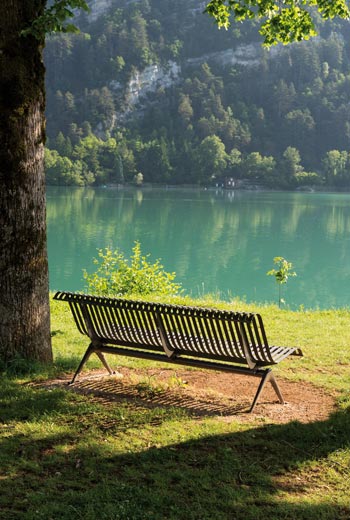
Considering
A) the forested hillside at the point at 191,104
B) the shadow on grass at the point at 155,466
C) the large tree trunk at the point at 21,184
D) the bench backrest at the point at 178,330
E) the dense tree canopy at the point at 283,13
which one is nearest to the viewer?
the shadow on grass at the point at 155,466

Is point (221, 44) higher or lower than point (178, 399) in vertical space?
higher

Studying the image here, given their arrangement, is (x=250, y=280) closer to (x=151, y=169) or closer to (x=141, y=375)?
(x=141, y=375)

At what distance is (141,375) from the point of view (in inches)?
247

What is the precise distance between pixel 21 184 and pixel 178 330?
6.08ft

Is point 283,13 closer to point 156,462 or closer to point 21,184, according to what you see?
point 21,184

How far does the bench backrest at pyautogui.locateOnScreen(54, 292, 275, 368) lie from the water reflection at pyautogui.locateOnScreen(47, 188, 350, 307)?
1368 cm

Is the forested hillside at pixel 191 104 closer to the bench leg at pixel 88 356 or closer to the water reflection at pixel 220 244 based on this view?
the water reflection at pixel 220 244

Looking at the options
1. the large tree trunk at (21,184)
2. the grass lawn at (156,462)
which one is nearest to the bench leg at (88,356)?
the grass lawn at (156,462)

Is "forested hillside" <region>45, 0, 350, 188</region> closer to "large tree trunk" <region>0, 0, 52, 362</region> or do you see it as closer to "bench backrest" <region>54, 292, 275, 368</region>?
"large tree trunk" <region>0, 0, 52, 362</region>

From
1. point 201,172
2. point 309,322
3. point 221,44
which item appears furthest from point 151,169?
point 309,322

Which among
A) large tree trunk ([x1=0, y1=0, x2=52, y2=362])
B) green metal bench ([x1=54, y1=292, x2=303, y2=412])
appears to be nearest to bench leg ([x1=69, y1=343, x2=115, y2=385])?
green metal bench ([x1=54, y1=292, x2=303, y2=412])

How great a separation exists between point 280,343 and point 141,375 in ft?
8.45

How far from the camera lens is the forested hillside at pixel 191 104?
14062 cm

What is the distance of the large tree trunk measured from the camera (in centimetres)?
562
